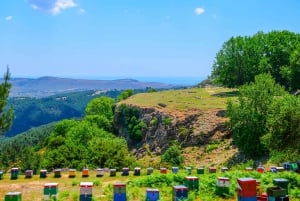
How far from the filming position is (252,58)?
316 feet

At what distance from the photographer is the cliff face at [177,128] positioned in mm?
72812

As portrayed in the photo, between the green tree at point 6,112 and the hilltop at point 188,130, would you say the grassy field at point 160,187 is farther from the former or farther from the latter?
the hilltop at point 188,130

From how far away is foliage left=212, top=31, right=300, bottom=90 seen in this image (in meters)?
95.3

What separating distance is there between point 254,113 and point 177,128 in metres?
23.8

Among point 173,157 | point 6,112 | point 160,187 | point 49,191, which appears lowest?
point 173,157

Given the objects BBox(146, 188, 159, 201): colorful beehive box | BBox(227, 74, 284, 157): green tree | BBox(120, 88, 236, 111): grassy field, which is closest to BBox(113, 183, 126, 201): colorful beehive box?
BBox(146, 188, 159, 201): colorful beehive box

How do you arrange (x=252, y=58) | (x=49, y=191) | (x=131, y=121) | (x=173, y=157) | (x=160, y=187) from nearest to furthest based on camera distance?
1. (x=49, y=191)
2. (x=160, y=187)
3. (x=173, y=157)
4. (x=131, y=121)
5. (x=252, y=58)

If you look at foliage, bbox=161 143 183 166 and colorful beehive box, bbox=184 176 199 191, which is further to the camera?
foliage, bbox=161 143 183 166

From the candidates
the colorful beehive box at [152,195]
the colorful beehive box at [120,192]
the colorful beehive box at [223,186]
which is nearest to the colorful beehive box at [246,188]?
the colorful beehive box at [152,195]

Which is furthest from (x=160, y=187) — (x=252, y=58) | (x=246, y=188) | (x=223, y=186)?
(x=252, y=58)

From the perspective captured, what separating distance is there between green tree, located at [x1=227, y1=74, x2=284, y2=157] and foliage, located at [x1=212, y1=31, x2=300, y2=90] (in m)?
37.5

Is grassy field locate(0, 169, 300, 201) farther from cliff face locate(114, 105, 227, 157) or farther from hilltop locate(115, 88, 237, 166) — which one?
cliff face locate(114, 105, 227, 157)

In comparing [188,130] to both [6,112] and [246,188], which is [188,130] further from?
[246,188]

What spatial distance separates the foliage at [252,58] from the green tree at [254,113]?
123ft
